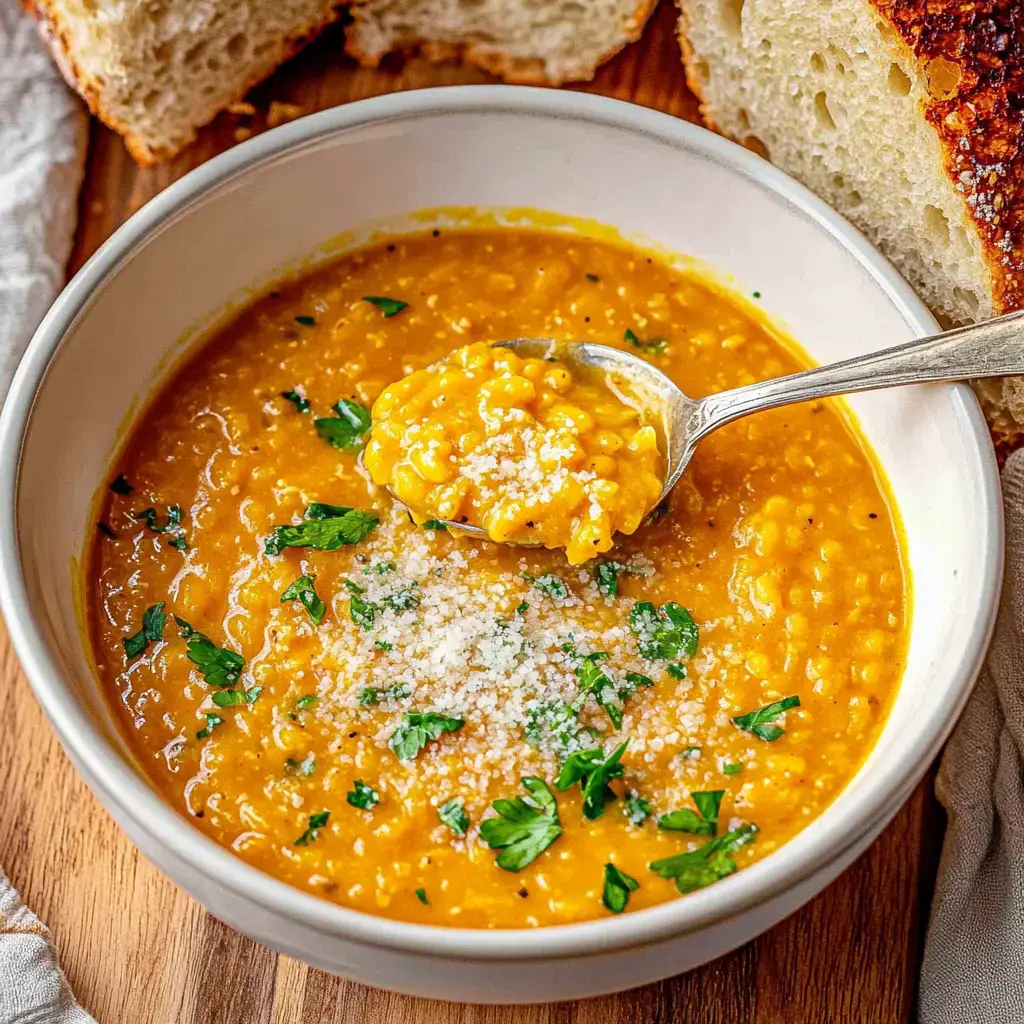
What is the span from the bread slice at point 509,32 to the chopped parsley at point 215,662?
6.41 feet

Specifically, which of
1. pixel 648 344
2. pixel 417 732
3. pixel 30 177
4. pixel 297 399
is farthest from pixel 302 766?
pixel 30 177

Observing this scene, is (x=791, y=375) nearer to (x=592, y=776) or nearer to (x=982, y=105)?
(x=982, y=105)

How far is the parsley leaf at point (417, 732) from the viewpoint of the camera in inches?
112

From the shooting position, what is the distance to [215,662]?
2.95 m

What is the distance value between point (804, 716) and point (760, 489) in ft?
1.92

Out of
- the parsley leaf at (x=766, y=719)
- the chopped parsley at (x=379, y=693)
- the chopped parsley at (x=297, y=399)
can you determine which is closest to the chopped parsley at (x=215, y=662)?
the chopped parsley at (x=379, y=693)

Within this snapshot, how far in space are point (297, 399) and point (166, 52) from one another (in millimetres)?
1203

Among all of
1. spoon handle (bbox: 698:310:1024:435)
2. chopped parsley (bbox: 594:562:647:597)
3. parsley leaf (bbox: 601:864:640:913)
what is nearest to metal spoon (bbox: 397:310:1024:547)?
spoon handle (bbox: 698:310:1024:435)

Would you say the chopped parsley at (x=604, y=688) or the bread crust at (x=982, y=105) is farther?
the bread crust at (x=982, y=105)

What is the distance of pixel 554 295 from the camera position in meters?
3.47

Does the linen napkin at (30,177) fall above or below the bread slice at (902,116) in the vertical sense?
below

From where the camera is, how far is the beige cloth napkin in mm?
2986

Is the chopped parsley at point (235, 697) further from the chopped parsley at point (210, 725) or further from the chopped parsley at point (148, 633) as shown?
the chopped parsley at point (148, 633)

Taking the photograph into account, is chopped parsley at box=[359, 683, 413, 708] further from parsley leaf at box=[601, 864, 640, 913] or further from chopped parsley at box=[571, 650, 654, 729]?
parsley leaf at box=[601, 864, 640, 913]
